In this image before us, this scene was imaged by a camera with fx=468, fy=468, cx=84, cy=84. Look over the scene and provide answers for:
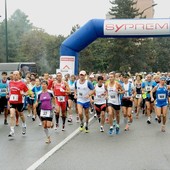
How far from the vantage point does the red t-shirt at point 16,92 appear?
533 inches

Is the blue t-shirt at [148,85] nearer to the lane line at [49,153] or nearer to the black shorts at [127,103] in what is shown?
the black shorts at [127,103]

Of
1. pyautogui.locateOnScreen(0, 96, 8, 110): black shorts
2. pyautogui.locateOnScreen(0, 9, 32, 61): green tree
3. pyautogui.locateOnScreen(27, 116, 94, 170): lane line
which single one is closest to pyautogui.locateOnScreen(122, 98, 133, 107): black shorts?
pyautogui.locateOnScreen(27, 116, 94, 170): lane line

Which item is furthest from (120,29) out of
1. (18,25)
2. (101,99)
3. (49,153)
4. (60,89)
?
(18,25)

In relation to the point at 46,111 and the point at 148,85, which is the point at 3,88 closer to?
the point at 46,111

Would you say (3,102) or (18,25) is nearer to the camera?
(3,102)

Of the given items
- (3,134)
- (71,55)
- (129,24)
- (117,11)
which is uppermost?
(117,11)

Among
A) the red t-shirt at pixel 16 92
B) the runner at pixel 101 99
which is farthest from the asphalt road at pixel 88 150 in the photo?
the red t-shirt at pixel 16 92

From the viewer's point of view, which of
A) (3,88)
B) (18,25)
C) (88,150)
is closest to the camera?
(88,150)

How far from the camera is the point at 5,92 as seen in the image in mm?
16672

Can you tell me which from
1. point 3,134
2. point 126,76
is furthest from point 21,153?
point 126,76

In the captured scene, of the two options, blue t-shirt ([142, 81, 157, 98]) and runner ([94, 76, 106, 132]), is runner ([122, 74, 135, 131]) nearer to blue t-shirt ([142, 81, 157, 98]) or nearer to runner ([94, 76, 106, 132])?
runner ([94, 76, 106, 132])

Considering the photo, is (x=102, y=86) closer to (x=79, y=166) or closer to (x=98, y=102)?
(x=98, y=102)

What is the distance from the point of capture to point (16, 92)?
534 inches

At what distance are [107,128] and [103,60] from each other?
47337 millimetres
